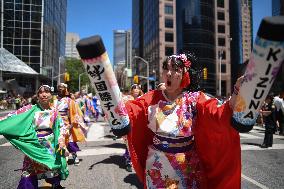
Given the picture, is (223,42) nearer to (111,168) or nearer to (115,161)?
(115,161)

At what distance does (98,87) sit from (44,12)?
57.2 meters

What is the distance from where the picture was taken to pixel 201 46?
64.6 metres

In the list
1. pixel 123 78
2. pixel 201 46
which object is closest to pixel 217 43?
pixel 201 46

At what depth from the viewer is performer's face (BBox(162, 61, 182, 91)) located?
2.82 m

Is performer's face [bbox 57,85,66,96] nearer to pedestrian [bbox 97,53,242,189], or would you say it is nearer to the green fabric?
the green fabric

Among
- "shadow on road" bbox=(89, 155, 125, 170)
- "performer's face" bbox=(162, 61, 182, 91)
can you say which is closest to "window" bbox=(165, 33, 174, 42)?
"shadow on road" bbox=(89, 155, 125, 170)

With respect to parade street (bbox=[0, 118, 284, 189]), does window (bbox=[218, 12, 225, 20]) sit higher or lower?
higher

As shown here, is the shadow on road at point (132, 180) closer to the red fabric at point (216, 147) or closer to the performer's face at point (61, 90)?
the performer's face at point (61, 90)

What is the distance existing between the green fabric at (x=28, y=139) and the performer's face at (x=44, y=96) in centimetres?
27

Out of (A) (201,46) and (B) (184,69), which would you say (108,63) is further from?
(A) (201,46)

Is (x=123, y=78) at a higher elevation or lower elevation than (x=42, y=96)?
higher

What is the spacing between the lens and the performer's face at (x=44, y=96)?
A: 17.0ft

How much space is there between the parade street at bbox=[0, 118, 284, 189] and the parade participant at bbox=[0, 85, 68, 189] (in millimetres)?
1274

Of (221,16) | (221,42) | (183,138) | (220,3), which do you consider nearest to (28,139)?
(183,138)
